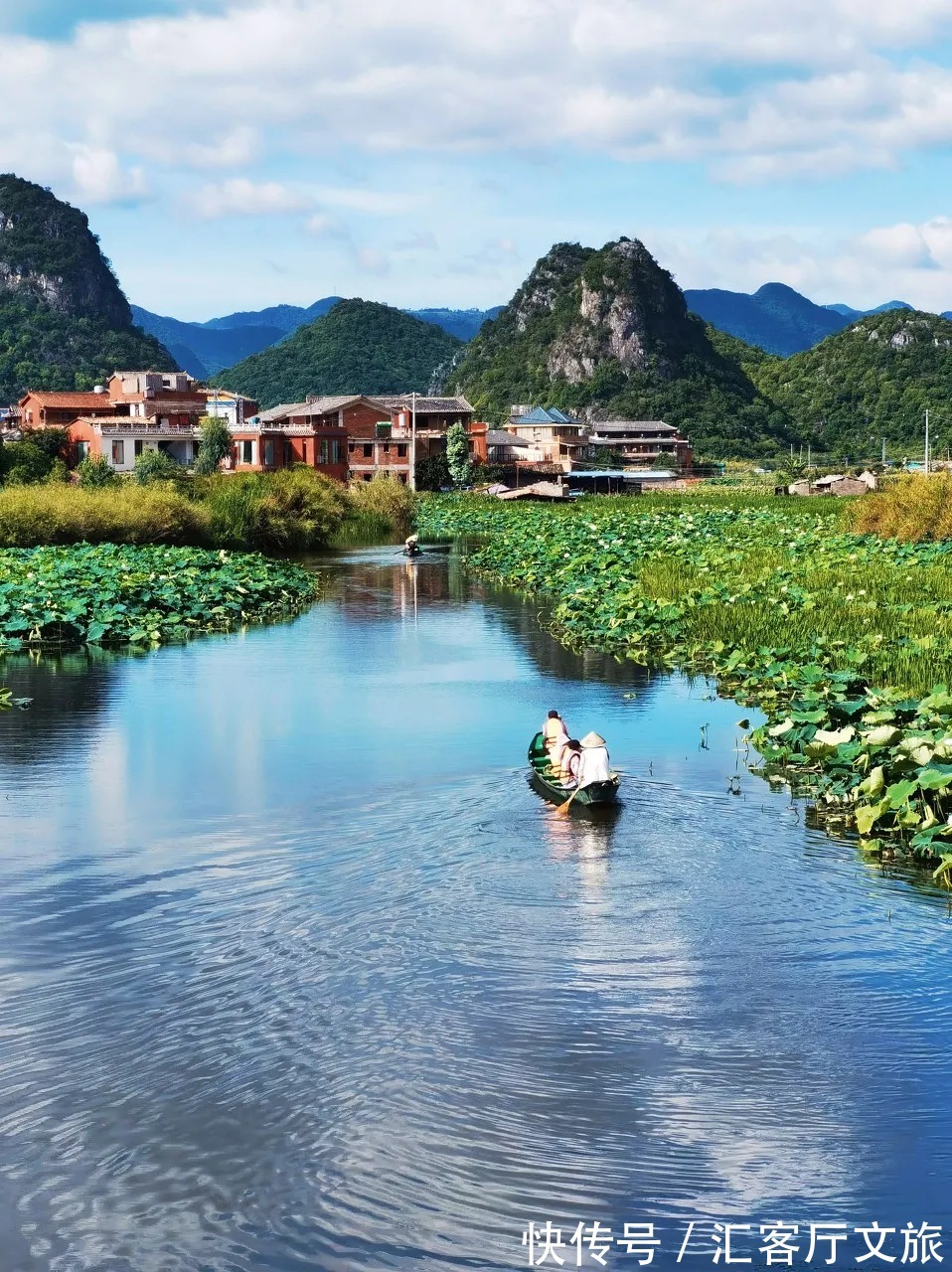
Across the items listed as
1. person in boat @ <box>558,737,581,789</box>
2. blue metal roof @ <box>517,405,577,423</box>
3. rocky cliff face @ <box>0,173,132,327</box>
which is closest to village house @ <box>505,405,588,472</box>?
blue metal roof @ <box>517,405,577,423</box>

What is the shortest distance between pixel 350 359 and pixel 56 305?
31519 millimetres

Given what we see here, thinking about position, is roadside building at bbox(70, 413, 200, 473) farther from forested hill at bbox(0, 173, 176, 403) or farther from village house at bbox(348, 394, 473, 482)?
forested hill at bbox(0, 173, 176, 403)

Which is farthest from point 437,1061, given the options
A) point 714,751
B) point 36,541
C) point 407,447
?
point 407,447

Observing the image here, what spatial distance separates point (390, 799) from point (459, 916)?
323cm

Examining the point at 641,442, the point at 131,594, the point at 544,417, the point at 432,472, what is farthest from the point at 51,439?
the point at 641,442

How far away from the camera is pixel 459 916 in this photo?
9562mm

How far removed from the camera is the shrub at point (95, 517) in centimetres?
3231

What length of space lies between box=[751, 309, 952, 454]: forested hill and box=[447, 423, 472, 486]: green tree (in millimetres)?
44929

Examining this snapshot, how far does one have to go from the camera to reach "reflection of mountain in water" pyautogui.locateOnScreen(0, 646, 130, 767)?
1517cm

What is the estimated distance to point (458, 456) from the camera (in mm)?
79625

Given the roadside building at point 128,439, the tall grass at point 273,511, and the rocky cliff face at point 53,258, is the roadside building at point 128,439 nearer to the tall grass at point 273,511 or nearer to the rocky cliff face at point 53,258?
the tall grass at point 273,511

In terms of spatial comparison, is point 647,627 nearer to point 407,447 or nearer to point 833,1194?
point 833,1194

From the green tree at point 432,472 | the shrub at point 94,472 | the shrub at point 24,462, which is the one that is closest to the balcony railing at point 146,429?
the shrub at point 24,462

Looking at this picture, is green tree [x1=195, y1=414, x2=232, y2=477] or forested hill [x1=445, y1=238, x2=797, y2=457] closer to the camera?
green tree [x1=195, y1=414, x2=232, y2=477]
